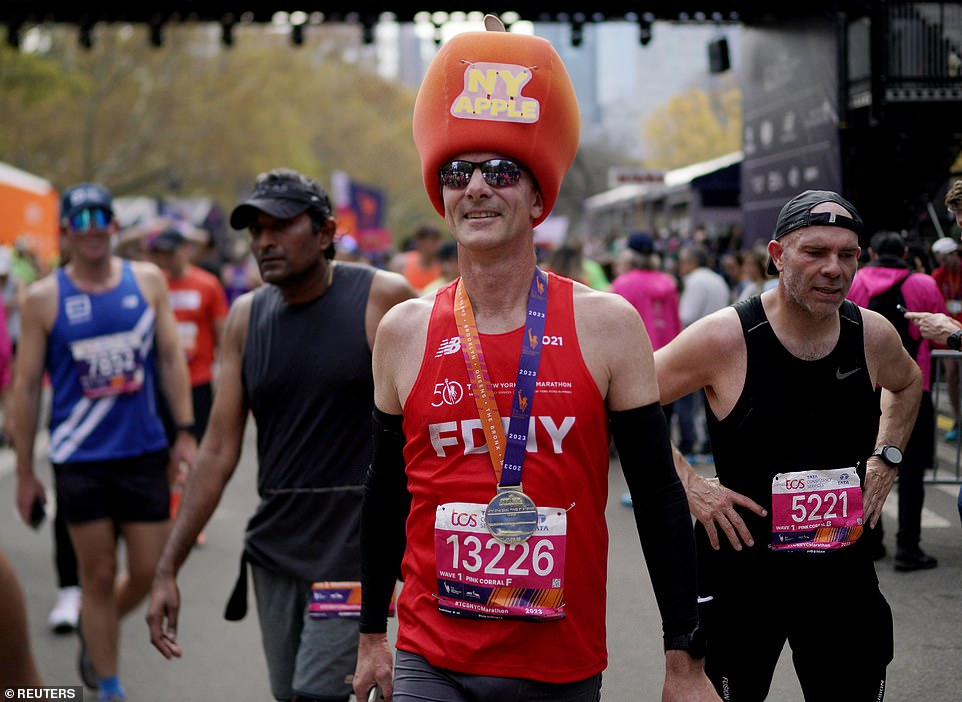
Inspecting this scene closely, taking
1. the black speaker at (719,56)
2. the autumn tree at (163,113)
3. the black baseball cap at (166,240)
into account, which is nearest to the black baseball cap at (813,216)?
the black baseball cap at (166,240)

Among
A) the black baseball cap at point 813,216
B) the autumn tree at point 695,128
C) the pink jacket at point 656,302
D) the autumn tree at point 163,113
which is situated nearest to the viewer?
the black baseball cap at point 813,216

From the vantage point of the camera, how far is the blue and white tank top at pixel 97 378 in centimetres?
527

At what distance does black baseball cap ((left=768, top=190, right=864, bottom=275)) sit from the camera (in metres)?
3.20

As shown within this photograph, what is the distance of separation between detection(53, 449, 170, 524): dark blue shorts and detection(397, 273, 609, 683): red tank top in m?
2.82

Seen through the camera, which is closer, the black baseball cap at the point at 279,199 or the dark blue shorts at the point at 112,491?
the black baseball cap at the point at 279,199

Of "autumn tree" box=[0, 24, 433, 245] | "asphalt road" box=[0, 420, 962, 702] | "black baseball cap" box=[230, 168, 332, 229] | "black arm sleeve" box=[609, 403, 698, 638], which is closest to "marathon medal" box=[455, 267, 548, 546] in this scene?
"black arm sleeve" box=[609, 403, 698, 638]

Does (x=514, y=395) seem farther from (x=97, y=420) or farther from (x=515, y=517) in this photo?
(x=97, y=420)

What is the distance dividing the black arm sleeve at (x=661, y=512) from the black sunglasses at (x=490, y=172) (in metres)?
0.57

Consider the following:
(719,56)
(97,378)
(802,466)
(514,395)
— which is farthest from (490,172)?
(719,56)

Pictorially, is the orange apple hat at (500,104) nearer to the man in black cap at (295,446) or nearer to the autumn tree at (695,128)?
the man in black cap at (295,446)

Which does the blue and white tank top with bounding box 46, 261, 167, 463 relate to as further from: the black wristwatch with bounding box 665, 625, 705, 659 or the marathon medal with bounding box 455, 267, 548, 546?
the black wristwatch with bounding box 665, 625, 705, 659

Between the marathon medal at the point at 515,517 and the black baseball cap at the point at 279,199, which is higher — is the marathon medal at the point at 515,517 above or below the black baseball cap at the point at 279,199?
below

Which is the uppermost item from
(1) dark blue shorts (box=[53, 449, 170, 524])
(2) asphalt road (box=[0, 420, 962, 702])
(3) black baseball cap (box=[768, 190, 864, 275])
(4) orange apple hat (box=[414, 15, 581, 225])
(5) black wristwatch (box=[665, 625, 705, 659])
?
(4) orange apple hat (box=[414, 15, 581, 225])

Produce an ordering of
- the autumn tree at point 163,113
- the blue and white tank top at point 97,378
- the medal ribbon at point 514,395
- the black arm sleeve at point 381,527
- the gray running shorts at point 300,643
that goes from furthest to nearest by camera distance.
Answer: the autumn tree at point 163,113, the blue and white tank top at point 97,378, the gray running shorts at point 300,643, the black arm sleeve at point 381,527, the medal ribbon at point 514,395
